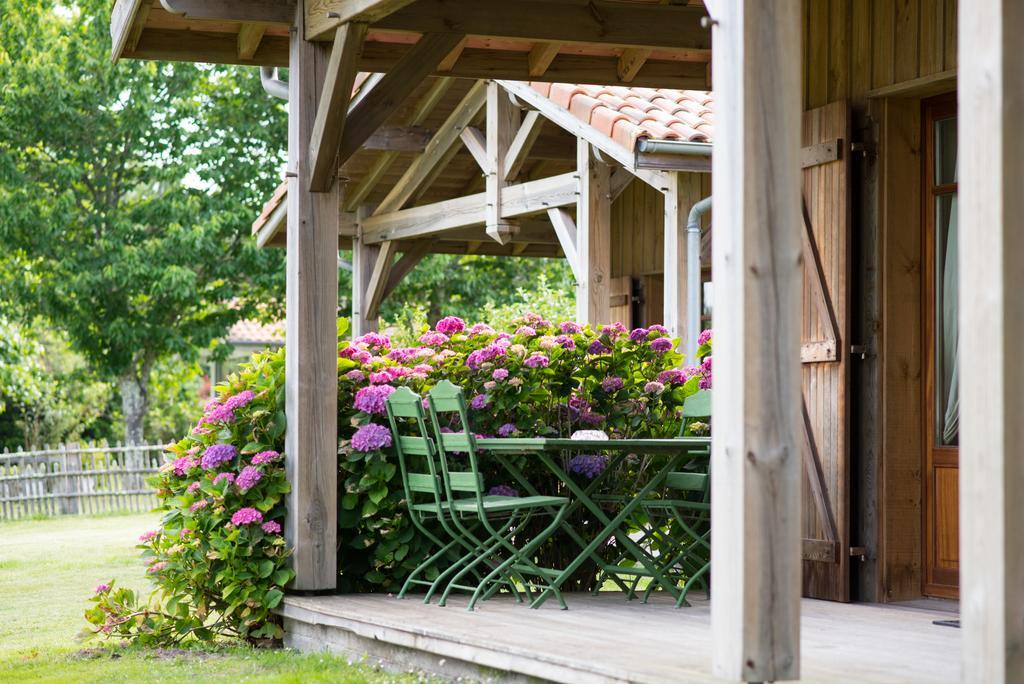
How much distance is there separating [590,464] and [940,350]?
174cm

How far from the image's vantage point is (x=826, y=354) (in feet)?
21.5

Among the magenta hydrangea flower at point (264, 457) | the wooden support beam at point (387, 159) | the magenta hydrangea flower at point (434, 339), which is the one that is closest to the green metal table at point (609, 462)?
the magenta hydrangea flower at point (434, 339)

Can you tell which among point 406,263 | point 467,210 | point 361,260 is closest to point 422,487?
point 467,210

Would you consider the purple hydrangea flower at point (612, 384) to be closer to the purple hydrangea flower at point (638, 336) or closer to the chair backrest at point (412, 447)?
the purple hydrangea flower at point (638, 336)

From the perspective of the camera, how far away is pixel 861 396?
6.52 meters

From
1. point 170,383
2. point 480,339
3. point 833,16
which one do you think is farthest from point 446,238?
point 170,383

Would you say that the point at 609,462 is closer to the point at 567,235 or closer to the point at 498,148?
the point at 567,235

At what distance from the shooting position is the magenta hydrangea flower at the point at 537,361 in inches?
281

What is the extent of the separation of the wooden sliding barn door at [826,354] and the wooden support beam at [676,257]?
9.26 ft

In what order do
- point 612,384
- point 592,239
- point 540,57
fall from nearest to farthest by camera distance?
1. point 612,384
2. point 540,57
3. point 592,239

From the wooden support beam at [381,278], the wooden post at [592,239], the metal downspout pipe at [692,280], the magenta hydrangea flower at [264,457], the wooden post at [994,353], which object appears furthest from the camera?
the wooden support beam at [381,278]

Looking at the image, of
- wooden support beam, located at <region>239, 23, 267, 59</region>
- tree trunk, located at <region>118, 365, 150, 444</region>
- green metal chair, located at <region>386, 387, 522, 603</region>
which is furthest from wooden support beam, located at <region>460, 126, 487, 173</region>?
tree trunk, located at <region>118, 365, 150, 444</region>

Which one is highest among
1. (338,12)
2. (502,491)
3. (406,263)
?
(338,12)

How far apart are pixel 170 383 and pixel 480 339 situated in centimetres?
2111
